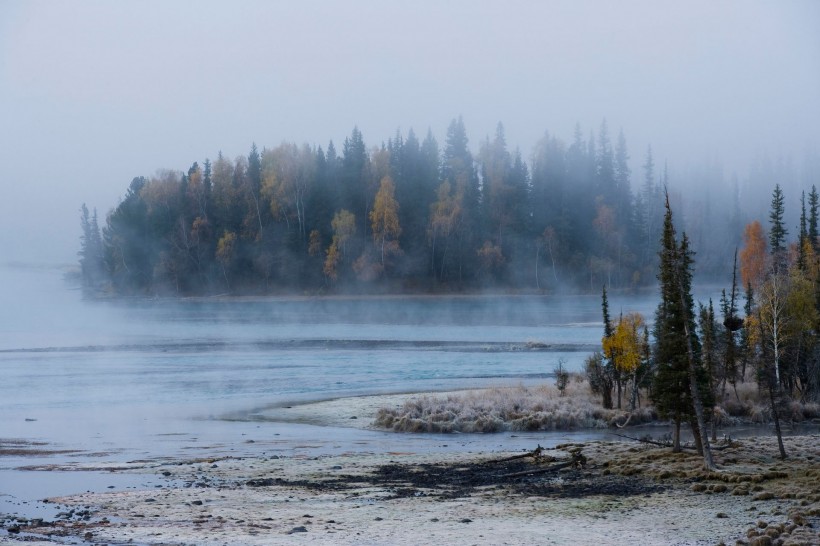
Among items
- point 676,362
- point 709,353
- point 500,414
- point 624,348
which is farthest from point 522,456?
point 624,348

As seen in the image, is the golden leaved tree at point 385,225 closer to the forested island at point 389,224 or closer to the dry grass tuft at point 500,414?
the forested island at point 389,224

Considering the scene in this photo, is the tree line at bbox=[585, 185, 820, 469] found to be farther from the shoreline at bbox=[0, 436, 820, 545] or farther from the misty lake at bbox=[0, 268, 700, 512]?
the misty lake at bbox=[0, 268, 700, 512]

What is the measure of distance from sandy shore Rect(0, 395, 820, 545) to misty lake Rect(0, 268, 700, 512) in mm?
3746

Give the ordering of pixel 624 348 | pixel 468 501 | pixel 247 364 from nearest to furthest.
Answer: pixel 468 501
pixel 624 348
pixel 247 364

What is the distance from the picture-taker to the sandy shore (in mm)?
16812

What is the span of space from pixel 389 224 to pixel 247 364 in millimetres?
62522

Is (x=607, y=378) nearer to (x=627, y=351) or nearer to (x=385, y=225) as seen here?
(x=627, y=351)

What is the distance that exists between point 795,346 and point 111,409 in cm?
3373

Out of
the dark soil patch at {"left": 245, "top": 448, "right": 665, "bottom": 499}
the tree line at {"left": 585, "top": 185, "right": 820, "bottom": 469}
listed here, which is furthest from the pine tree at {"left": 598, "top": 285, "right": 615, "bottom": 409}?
the dark soil patch at {"left": 245, "top": 448, "right": 665, "bottom": 499}

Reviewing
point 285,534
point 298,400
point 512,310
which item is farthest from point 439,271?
point 285,534

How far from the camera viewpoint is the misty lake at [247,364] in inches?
1318

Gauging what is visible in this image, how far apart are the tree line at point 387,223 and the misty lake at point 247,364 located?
5391mm

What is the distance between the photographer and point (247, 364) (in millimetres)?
63062

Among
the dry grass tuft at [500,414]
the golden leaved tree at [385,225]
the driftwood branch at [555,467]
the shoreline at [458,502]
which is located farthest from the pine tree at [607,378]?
the golden leaved tree at [385,225]
